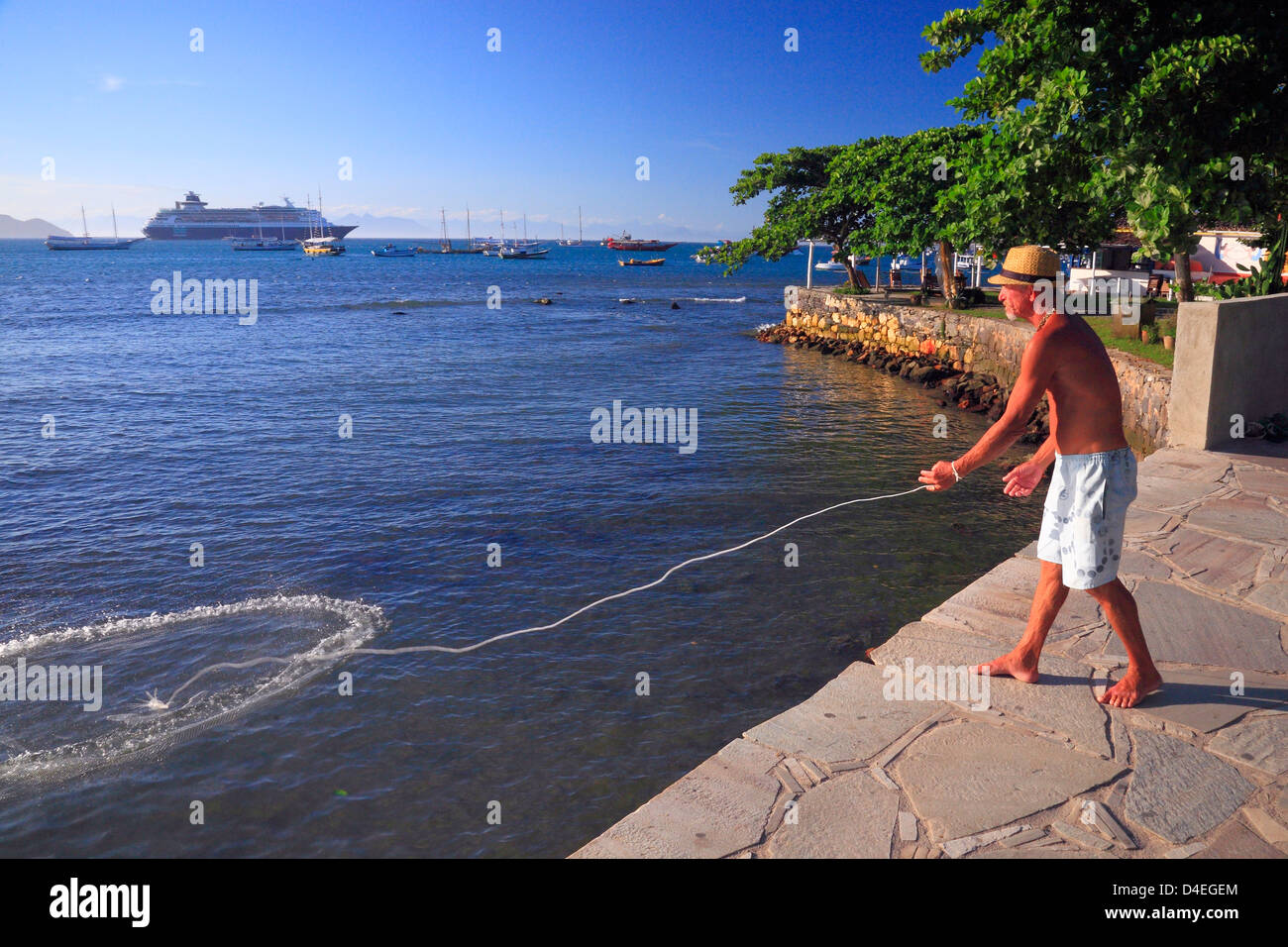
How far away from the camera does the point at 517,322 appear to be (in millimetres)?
47094

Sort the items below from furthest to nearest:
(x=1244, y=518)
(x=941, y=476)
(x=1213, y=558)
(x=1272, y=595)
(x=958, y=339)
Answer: (x=958, y=339) < (x=1244, y=518) < (x=1213, y=558) < (x=1272, y=595) < (x=941, y=476)

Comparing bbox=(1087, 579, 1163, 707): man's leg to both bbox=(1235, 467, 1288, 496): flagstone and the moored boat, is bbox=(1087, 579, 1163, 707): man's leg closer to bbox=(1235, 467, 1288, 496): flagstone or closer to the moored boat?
bbox=(1235, 467, 1288, 496): flagstone

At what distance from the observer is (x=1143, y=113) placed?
35.0 feet

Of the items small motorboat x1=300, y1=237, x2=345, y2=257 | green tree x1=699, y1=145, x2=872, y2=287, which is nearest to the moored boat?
small motorboat x1=300, y1=237, x2=345, y2=257

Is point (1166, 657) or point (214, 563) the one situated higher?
point (1166, 657)

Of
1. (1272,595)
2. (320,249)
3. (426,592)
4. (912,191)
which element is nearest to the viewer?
(1272,595)

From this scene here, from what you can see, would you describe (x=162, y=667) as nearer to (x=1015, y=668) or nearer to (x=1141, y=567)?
(x=1015, y=668)

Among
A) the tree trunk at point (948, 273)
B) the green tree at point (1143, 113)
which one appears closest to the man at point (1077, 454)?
the green tree at point (1143, 113)

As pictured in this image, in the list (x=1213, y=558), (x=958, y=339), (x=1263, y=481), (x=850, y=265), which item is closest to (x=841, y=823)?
(x=1213, y=558)

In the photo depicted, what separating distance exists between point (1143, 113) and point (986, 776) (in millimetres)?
10310
